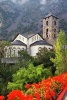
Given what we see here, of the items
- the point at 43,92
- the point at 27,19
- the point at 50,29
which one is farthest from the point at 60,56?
the point at 27,19

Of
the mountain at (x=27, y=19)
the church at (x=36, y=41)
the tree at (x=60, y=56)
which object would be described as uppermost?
the mountain at (x=27, y=19)

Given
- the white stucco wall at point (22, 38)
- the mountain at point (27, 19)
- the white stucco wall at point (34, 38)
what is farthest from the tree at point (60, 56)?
the mountain at point (27, 19)

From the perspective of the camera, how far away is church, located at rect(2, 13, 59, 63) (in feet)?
239

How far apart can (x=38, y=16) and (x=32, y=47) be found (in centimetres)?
11675

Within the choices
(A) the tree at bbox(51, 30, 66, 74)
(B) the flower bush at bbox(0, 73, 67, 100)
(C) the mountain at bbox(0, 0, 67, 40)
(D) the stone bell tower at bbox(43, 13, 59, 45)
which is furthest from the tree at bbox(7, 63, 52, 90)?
(C) the mountain at bbox(0, 0, 67, 40)

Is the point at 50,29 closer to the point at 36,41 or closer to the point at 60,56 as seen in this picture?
the point at 36,41

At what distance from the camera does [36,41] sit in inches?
2985

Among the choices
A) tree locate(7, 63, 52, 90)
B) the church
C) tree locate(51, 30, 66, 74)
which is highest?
the church

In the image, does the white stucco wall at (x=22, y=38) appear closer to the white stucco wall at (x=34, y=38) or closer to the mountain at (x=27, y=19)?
the white stucco wall at (x=34, y=38)

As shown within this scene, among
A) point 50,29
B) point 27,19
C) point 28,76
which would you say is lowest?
point 28,76

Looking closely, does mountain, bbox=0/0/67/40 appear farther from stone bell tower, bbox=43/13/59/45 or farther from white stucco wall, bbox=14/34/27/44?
white stucco wall, bbox=14/34/27/44

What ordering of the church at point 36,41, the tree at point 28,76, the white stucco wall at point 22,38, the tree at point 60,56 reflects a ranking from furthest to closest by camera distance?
the white stucco wall at point 22,38 → the church at point 36,41 → the tree at point 60,56 → the tree at point 28,76

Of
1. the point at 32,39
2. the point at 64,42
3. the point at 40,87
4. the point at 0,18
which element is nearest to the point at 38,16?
the point at 0,18

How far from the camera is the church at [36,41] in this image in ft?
239
